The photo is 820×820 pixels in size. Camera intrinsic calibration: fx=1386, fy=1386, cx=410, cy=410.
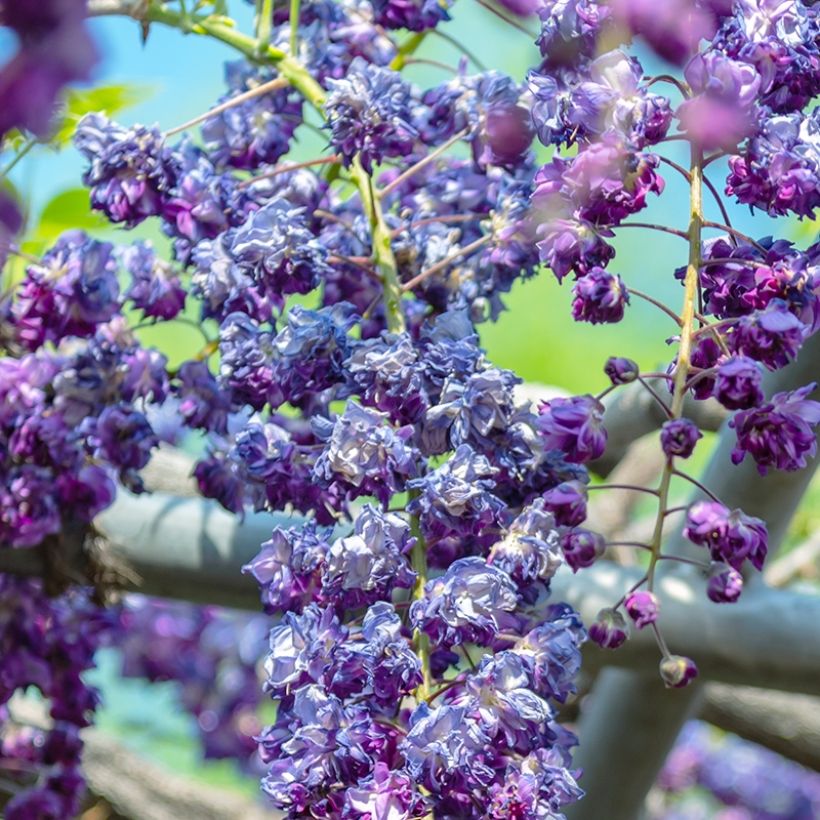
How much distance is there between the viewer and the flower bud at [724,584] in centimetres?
63

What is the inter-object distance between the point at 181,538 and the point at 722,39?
0.54 meters

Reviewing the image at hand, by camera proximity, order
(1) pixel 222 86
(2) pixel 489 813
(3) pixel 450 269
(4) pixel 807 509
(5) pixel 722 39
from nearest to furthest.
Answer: (2) pixel 489 813 → (5) pixel 722 39 → (3) pixel 450 269 → (1) pixel 222 86 → (4) pixel 807 509

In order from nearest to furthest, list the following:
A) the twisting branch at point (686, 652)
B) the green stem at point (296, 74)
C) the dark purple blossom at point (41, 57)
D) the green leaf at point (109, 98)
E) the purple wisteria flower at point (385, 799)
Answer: the dark purple blossom at point (41, 57) < the purple wisteria flower at point (385, 799) < the green stem at point (296, 74) < the twisting branch at point (686, 652) < the green leaf at point (109, 98)

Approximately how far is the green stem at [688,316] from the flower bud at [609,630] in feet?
0.08

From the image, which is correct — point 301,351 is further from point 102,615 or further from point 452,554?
point 102,615

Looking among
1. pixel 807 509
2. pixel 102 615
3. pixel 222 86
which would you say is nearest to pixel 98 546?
pixel 102 615

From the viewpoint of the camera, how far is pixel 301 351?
2.12 ft

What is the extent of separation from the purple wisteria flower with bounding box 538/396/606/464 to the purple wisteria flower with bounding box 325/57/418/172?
0.20 m

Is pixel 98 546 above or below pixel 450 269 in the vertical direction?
below

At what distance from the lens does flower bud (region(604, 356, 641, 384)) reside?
61 centimetres

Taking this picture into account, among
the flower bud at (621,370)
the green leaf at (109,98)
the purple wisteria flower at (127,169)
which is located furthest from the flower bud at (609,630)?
the green leaf at (109,98)

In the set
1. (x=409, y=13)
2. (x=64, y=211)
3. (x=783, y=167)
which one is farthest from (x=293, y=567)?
(x=64, y=211)

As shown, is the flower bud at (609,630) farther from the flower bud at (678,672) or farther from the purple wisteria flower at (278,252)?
the purple wisteria flower at (278,252)

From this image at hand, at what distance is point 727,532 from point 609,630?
2.7 inches
